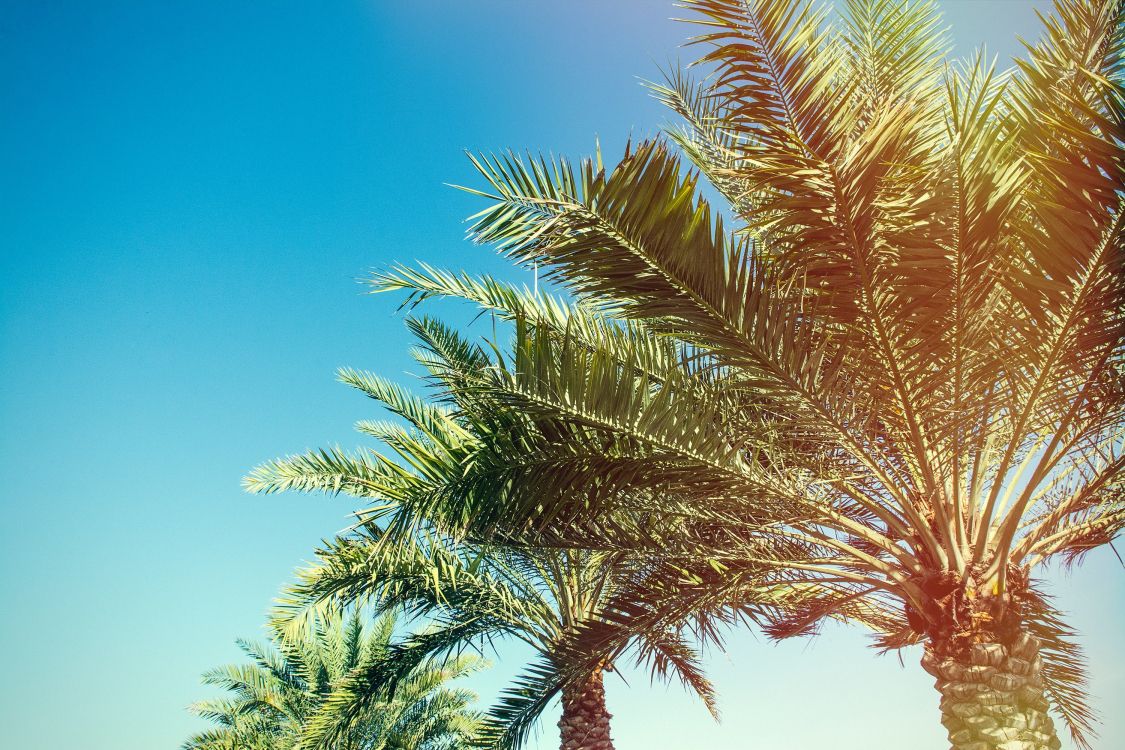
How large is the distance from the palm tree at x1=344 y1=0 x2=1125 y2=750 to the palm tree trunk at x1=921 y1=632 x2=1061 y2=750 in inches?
0.6

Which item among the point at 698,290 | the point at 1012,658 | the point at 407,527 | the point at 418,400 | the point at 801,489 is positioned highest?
the point at 418,400

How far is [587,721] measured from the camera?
9.33 metres

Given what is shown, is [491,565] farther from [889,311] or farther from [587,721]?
[889,311]

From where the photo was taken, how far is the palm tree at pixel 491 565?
5.29m

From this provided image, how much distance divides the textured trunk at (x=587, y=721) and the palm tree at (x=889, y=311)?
4.14 metres

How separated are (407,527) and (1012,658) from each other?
4.07 meters

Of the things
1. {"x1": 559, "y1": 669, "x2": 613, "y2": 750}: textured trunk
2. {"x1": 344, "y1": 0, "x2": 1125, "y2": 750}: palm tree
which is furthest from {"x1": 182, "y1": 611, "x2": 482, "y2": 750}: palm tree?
{"x1": 344, "y1": 0, "x2": 1125, "y2": 750}: palm tree

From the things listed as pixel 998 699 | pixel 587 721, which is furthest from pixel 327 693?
pixel 998 699

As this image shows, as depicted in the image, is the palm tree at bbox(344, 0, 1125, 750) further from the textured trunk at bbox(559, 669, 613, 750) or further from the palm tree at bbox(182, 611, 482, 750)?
the palm tree at bbox(182, 611, 482, 750)

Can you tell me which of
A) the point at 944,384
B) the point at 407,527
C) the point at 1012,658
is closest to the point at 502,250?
the point at 407,527

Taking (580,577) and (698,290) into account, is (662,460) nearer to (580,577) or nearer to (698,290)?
(698,290)

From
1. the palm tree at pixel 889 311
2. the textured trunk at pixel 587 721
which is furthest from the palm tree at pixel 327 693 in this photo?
the palm tree at pixel 889 311

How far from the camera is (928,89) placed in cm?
605

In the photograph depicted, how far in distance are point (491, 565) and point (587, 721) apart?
219cm
